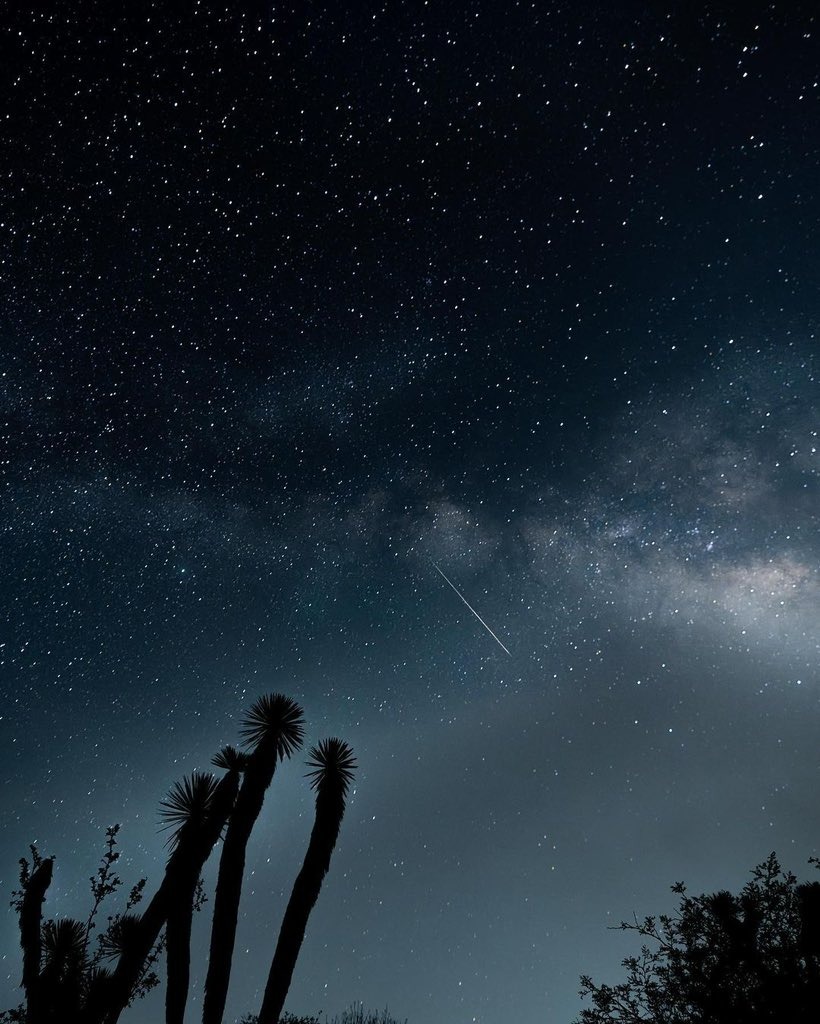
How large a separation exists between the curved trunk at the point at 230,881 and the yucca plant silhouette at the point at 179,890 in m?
0.66

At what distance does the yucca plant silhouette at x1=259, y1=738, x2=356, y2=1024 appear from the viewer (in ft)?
40.4

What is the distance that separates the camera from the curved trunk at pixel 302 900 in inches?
482

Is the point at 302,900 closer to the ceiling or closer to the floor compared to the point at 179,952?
closer to the ceiling

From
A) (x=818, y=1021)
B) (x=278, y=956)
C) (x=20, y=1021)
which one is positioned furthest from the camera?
(x=20, y=1021)

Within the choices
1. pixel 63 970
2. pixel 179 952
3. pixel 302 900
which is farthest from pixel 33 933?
pixel 302 900

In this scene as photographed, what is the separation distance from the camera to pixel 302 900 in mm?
13211

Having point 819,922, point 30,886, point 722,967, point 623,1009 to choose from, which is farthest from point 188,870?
point 819,922

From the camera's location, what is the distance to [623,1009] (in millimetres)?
13312

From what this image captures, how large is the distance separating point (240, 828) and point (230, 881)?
0.96 meters

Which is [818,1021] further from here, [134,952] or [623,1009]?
[134,952]

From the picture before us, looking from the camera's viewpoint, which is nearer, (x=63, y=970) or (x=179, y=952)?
(x=179, y=952)

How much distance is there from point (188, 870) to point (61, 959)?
5.05m

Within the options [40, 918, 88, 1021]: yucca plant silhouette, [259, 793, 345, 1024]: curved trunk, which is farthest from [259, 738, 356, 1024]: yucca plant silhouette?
[40, 918, 88, 1021]: yucca plant silhouette

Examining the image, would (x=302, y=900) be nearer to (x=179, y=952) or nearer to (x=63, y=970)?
(x=179, y=952)
